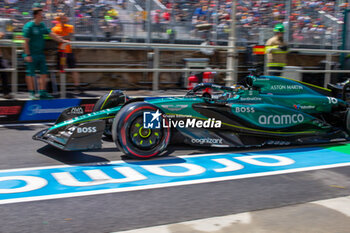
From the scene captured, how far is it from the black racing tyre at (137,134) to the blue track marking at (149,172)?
15 cm

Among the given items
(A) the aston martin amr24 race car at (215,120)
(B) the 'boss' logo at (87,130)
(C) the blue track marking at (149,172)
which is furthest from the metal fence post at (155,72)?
(B) the 'boss' logo at (87,130)

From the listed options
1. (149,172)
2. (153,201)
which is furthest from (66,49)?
(153,201)

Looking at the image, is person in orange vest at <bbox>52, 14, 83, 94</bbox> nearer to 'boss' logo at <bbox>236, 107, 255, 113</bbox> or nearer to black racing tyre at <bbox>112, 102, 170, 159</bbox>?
black racing tyre at <bbox>112, 102, 170, 159</bbox>

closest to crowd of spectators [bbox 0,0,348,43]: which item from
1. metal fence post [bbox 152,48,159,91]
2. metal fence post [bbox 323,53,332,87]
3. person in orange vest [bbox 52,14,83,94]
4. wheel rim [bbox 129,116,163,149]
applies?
person in orange vest [bbox 52,14,83,94]

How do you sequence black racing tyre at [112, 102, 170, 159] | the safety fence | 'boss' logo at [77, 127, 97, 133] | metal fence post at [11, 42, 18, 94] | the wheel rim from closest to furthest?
1. 'boss' logo at [77, 127, 97, 133]
2. black racing tyre at [112, 102, 170, 159]
3. the wheel rim
4. metal fence post at [11, 42, 18, 94]
5. the safety fence

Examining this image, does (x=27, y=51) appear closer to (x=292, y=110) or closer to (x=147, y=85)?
(x=147, y=85)

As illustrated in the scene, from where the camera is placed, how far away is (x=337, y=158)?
19.6ft

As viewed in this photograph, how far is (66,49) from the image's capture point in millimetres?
9047

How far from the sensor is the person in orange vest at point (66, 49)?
27.6 ft

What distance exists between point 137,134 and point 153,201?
1407 mm

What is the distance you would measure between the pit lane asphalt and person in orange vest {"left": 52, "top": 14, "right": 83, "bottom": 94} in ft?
10.9

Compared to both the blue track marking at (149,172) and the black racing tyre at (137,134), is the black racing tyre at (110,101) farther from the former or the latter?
the blue track marking at (149,172)

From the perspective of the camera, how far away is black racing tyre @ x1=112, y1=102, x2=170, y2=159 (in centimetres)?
518

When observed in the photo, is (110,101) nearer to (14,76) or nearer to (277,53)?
(14,76)
